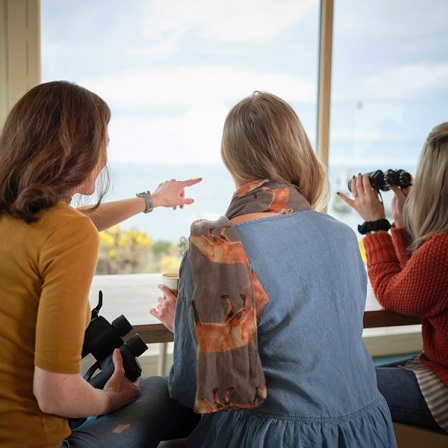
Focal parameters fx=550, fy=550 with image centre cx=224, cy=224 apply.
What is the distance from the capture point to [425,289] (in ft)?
4.96

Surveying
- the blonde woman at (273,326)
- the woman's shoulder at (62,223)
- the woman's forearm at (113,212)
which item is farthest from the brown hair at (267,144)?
the woman's forearm at (113,212)

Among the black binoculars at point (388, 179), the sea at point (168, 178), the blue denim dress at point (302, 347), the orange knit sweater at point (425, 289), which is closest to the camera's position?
the blue denim dress at point (302, 347)

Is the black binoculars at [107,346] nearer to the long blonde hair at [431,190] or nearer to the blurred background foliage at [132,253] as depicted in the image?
the long blonde hair at [431,190]

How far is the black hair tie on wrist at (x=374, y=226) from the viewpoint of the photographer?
181 centimetres

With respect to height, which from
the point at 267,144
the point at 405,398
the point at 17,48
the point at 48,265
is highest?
the point at 17,48

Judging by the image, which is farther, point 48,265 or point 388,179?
point 388,179

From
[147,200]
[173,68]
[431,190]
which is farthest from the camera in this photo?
[173,68]

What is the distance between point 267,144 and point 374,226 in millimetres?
718

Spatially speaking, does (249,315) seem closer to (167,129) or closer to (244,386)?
(244,386)

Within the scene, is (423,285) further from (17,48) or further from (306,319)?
(17,48)

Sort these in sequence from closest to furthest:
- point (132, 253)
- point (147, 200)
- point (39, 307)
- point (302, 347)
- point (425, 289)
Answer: point (39, 307) < point (302, 347) < point (425, 289) < point (147, 200) < point (132, 253)

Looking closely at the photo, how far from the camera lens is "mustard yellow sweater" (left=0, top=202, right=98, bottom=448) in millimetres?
965

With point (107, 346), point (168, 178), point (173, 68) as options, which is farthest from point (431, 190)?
point (173, 68)

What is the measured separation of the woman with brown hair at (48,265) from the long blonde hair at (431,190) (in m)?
0.97
